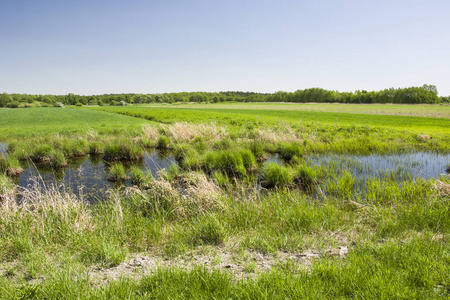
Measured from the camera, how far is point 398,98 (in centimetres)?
9944

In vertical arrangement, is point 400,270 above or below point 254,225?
above

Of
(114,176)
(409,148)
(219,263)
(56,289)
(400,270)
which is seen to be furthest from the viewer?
(409,148)

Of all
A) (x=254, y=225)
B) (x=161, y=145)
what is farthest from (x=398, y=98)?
(x=254, y=225)

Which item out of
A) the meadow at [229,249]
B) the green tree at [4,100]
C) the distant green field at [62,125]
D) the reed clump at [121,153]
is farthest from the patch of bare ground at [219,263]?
the green tree at [4,100]

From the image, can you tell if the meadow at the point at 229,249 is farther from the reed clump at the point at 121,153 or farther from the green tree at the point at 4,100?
the green tree at the point at 4,100

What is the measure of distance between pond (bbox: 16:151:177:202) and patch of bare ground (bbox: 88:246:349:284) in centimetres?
516

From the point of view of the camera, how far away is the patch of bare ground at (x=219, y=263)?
3479mm

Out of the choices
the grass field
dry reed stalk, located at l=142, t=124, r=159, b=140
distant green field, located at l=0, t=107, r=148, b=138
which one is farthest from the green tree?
dry reed stalk, located at l=142, t=124, r=159, b=140

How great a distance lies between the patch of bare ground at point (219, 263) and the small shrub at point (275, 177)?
5.31 metres

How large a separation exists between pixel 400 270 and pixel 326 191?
5.41 meters

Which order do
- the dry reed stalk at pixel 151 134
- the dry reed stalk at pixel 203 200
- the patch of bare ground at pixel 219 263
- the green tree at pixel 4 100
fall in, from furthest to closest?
1. the green tree at pixel 4 100
2. the dry reed stalk at pixel 151 134
3. the dry reed stalk at pixel 203 200
4. the patch of bare ground at pixel 219 263

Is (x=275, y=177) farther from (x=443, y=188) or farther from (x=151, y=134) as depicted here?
(x=151, y=134)

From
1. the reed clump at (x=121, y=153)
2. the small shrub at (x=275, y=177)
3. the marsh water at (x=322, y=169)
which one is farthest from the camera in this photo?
the reed clump at (x=121, y=153)

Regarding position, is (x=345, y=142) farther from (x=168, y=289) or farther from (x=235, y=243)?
(x=168, y=289)
